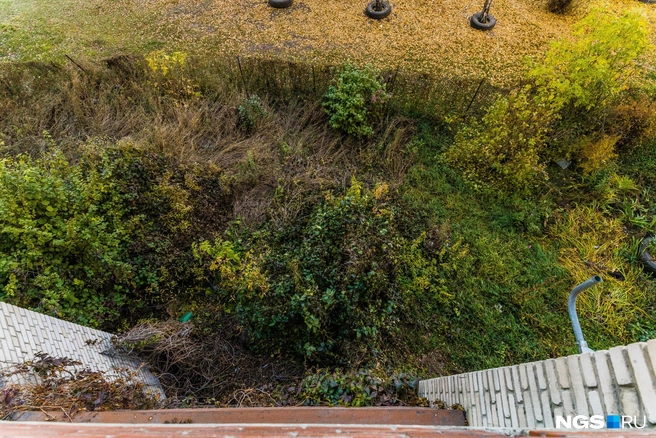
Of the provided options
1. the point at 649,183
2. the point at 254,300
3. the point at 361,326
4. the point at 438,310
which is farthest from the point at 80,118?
the point at 649,183

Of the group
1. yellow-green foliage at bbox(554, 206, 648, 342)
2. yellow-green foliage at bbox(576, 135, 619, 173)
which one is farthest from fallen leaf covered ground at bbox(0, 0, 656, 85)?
yellow-green foliage at bbox(554, 206, 648, 342)

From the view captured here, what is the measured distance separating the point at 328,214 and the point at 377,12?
554cm

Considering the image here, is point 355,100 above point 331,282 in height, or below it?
above

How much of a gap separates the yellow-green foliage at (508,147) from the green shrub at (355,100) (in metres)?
1.40

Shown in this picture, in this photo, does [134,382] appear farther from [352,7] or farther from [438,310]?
[352,7]

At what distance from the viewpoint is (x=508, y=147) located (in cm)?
467

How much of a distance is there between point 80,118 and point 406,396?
252 inches

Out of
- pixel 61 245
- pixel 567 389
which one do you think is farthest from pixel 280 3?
pixel 567 389

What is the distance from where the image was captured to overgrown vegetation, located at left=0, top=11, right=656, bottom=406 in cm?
348

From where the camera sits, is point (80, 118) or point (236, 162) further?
point (80, 118)

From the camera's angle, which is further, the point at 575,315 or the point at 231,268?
the point at 231,268

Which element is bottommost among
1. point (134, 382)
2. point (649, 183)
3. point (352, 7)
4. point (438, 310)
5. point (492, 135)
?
point (438, 310)

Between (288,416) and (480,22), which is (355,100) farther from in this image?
(288,416)

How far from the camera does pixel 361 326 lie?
3.47 metres
